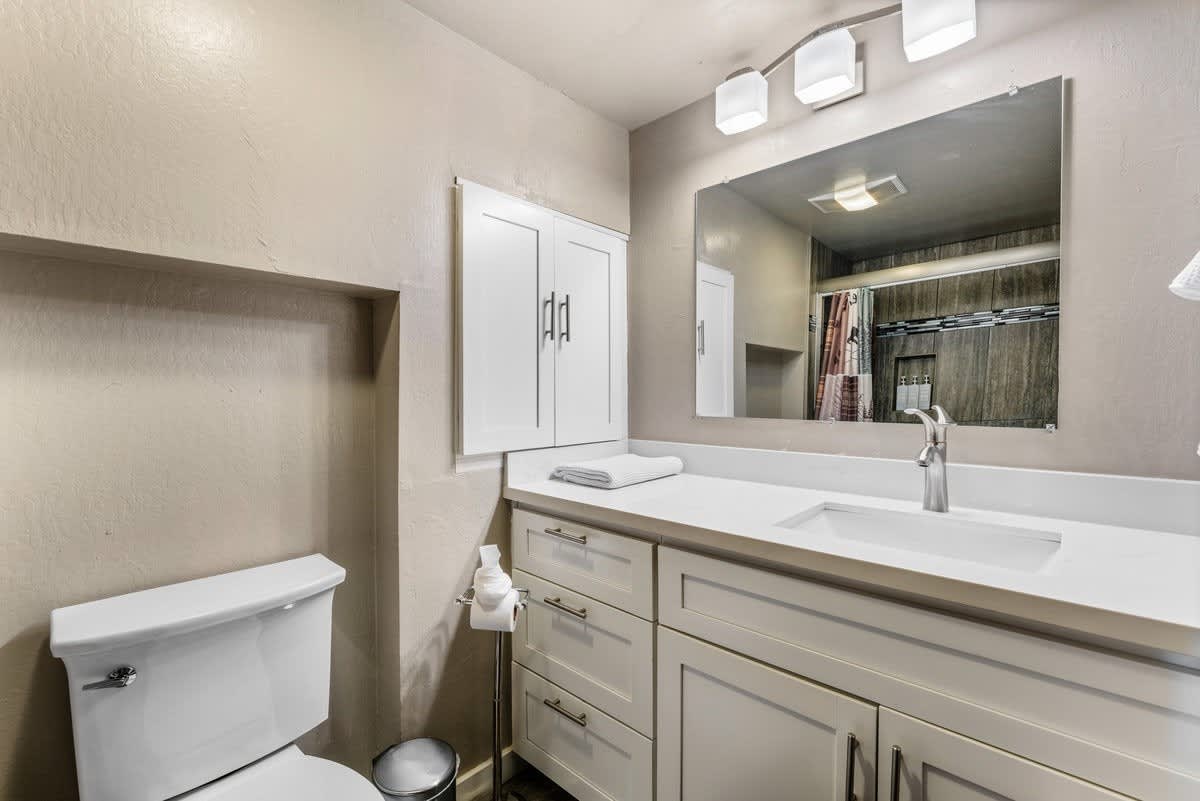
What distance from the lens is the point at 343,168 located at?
1293 mm

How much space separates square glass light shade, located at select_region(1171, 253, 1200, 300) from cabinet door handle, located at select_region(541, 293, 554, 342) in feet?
4.58

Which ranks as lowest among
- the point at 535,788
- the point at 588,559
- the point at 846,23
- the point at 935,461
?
the point at 535,788

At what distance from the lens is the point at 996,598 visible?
794 millimetres

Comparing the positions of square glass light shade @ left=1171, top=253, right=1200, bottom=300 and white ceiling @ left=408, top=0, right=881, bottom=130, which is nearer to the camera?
square glass light shade @ left=1171, top=253, right=1200, bottom=300

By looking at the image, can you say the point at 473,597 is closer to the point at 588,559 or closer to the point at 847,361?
the point at 588,559

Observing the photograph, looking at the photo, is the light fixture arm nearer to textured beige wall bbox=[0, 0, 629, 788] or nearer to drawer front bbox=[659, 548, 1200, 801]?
textured beige wall bbox=[0, 0, 629, 788]

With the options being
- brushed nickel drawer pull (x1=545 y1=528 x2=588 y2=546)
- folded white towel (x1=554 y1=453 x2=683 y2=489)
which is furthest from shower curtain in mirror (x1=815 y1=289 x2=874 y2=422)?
brushed nickel drawer pull (x1=545 y1=528 x2=588 y2=546)

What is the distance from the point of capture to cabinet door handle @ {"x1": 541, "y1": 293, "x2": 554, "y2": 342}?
67.7 inches

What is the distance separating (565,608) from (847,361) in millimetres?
1063

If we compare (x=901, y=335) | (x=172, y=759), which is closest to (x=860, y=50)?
(x=901, y=335)

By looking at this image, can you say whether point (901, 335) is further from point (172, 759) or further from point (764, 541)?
point (172, 759)

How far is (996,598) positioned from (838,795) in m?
0.47

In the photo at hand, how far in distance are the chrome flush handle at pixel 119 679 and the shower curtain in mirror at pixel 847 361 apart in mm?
1695

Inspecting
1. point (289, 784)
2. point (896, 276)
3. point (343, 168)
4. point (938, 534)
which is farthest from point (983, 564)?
point (343, 168)
